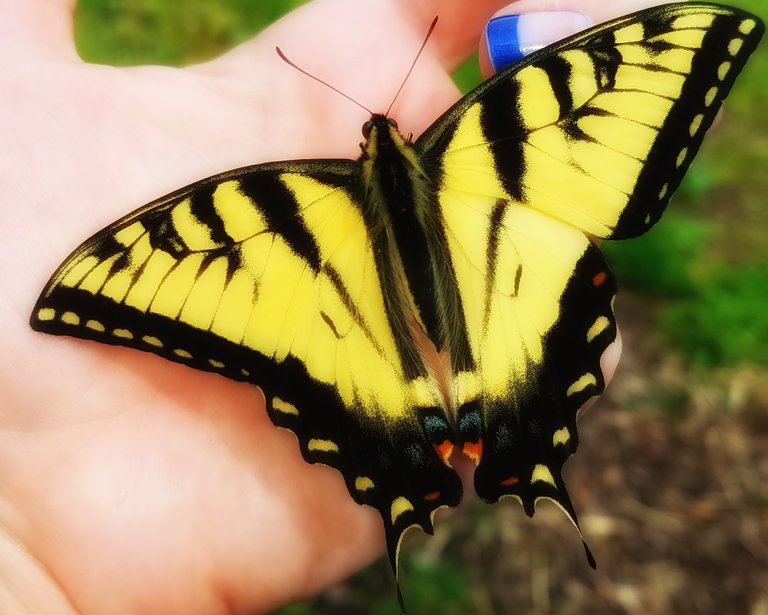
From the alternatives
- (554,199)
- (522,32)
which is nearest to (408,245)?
(554,199)

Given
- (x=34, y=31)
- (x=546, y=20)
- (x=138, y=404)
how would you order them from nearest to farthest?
(x=138, y=404) → (x=546, y=20) → (x=34, y=31)

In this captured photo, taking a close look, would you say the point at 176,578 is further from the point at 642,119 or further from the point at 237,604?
the point at 642,119

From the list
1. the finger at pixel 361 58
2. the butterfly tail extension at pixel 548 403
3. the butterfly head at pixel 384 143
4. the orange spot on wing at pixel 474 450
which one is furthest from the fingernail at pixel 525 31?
the orange spot on wing at pixel 474 450

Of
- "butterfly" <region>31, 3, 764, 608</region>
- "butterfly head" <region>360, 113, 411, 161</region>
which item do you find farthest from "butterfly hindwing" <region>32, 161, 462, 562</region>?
"butterfly head" <region>360, 113, 411, 161</region>

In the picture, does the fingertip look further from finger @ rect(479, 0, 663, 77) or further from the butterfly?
the butterfly

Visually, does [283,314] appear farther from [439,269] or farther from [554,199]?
[554,199]

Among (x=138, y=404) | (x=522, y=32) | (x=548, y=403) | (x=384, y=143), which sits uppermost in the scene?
(x=522, y=32)

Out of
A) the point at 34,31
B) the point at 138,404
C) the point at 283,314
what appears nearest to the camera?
the point at 283,314
